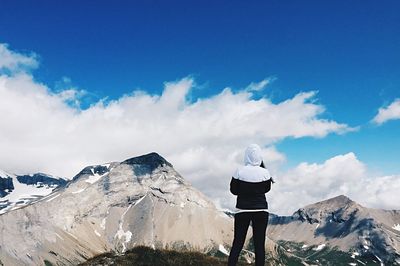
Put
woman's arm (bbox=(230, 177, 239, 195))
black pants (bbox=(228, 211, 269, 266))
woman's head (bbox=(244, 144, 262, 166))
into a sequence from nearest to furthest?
black pants (bbox=(228, 211, 269, 266)) → woman's arm (bbox=(230, 177, 239, 195)) → woman's head (bbox=(244, 144, 262, 166))

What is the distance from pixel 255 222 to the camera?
13070 mm

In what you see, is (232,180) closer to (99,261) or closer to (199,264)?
→ (199,264)

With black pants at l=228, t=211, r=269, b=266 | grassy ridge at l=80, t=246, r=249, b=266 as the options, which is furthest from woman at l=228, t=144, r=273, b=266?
grassy ridge at l=80, t=246, r=249, b=266

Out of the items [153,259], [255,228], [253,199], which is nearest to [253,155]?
[253,199]

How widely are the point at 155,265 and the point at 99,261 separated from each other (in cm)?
341

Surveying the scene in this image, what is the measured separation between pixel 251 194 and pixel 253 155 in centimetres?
117

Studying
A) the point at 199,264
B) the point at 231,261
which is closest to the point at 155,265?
the point at 199,264

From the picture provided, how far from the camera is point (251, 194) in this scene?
13109 mm

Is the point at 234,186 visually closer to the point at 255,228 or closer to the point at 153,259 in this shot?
the point at 255,228

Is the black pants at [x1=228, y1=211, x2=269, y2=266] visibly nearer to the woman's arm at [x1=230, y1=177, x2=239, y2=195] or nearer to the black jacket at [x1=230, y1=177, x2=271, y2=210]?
the black jacket at [x1=230, y1=177, x2=271, y2=210]

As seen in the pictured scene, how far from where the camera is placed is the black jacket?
13.0 metres

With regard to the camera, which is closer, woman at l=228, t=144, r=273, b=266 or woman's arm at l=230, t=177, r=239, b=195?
→ woman at l=228, t=144, r=273, b=266

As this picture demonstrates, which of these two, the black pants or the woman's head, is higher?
the woman's head

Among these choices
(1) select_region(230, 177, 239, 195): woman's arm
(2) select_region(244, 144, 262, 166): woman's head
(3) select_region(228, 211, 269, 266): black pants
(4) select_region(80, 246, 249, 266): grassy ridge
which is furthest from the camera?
(4) select_region(80, 246, 249, 266): grassy ridge
